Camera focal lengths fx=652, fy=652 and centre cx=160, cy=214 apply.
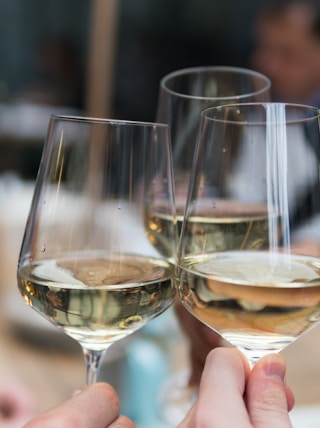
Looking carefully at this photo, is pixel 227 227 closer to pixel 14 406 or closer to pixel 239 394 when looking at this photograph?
pixel 239 394

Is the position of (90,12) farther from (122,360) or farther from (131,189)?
(131,189)

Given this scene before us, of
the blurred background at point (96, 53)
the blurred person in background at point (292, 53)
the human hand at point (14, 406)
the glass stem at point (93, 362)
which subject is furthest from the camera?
the blurred background at point (96, 53)

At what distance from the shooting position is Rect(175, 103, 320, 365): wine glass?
0.46m

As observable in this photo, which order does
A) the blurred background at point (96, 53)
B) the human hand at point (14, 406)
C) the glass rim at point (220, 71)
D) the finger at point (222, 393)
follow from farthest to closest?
the blurred background at point (96, 53) < the human hand at point (14, 406) < the glass rim at point (220, 71) < the finger at point (222, 393)

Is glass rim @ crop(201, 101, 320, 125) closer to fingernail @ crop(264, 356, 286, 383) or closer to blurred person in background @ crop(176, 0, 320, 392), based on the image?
fingernail @ crop(264, 356, 286, 383)

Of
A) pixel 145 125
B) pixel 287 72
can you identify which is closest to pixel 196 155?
pixel 145 125

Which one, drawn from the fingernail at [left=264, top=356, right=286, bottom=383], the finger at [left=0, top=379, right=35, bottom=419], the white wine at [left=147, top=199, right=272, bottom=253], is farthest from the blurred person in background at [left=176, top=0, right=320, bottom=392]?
the fingernail at [left=264, top=356, right=286, bottom=383]

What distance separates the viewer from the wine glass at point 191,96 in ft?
2.37

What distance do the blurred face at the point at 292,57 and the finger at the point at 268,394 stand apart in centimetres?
187

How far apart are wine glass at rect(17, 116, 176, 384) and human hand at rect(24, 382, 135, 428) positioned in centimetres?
6

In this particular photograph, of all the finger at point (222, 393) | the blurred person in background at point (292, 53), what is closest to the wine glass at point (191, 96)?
the finger at point (222, 393)

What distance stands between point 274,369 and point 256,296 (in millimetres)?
54

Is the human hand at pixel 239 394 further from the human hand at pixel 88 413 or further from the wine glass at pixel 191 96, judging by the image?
the wine glass at pixel 191 96

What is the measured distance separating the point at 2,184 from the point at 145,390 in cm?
137
